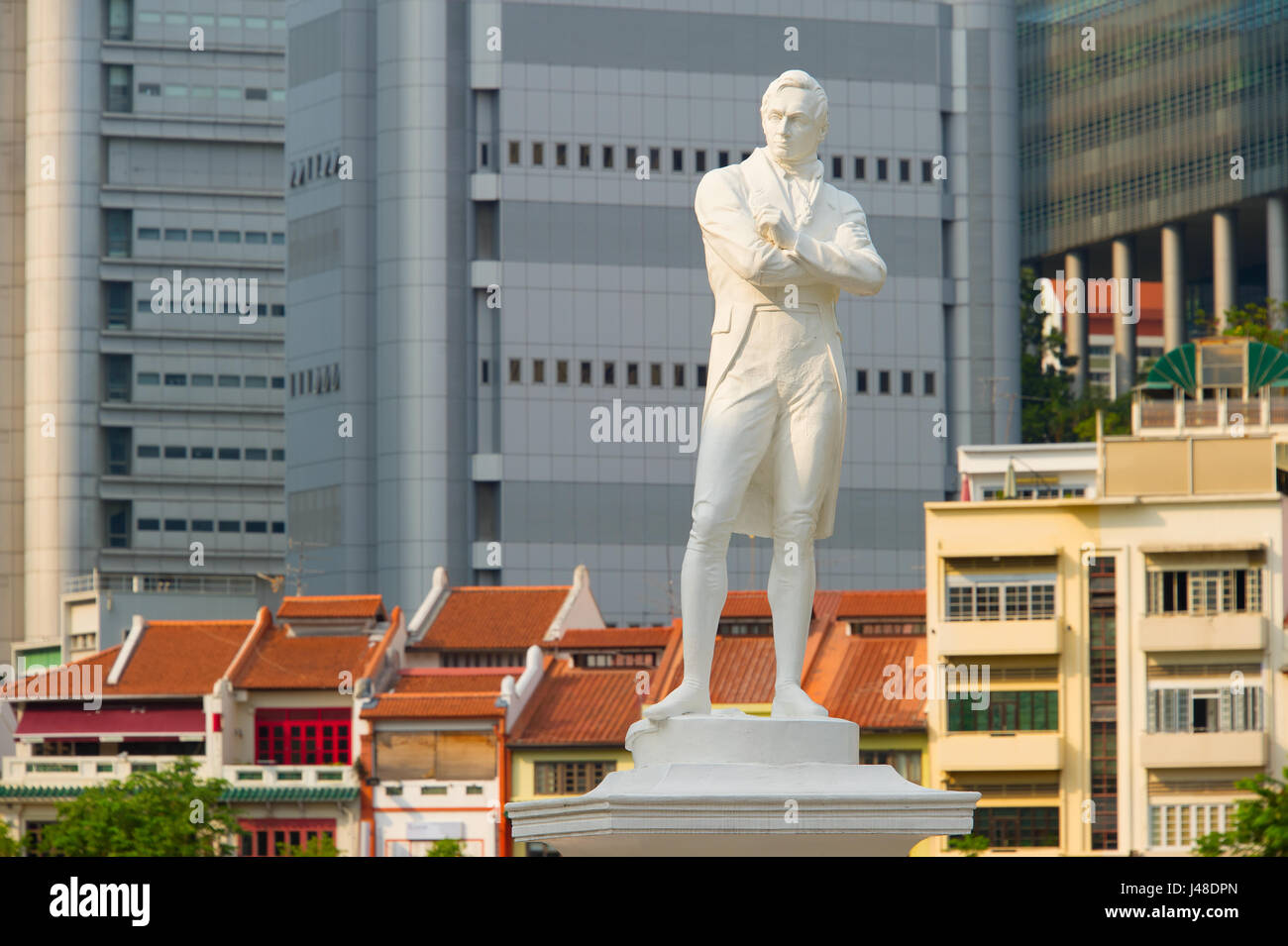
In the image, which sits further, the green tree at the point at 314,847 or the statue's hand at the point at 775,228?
the green tree at the point at 314,847

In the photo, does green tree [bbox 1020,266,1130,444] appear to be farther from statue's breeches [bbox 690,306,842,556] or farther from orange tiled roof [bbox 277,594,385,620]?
statue's breeches [bbox 690,306,842,556]

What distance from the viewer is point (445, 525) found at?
91938 mm

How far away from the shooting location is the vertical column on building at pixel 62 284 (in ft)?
369

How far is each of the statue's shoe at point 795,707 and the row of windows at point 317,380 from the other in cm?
7910

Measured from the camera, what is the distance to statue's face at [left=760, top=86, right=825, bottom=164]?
55.0 feet

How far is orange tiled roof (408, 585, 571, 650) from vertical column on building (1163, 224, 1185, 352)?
32970mm

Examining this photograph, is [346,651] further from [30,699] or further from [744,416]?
[744,416]

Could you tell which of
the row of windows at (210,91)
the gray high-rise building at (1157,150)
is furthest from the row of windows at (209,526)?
the gray high-rise building at (1157,150)

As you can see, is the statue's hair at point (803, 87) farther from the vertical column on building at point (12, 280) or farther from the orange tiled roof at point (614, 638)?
the vertical column on building at point (12, 280)

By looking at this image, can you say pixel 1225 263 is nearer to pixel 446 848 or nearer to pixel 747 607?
pixel 747 607

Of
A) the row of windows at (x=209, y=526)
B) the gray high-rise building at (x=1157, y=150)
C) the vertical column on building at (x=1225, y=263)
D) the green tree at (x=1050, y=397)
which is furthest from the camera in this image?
the row of windows at (x=209, y=526)

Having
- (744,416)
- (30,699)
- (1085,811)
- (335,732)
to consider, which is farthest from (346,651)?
(744,416)

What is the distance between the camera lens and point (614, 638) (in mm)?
75812

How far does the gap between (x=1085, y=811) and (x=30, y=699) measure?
29.7 metres
